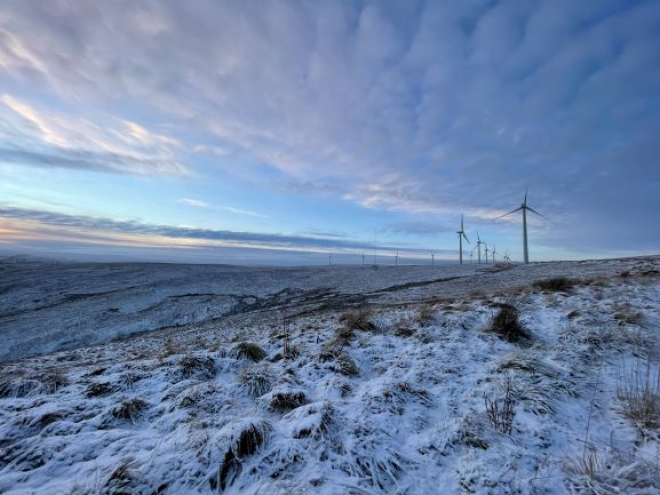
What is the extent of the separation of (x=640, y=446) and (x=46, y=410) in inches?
306

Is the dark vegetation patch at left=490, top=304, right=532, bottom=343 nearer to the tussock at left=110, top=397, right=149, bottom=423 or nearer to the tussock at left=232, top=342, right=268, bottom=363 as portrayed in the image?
the tussock at left=232, top=342, right=268, bottom=363

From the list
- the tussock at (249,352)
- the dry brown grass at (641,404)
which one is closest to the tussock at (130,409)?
the tussock at (249,352)

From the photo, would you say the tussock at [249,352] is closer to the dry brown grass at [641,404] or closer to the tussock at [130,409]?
the tussock at [130,409]

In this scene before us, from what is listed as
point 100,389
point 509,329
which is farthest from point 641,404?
point 100,389

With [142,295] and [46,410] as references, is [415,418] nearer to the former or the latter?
[46,410]

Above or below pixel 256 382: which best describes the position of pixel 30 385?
below

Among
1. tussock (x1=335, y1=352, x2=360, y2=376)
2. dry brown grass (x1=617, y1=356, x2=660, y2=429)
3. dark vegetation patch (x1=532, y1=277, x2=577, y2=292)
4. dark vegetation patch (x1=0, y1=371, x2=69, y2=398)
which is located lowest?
dark vegetation patch (x1=0, y1=371, x2=69, y2=398)

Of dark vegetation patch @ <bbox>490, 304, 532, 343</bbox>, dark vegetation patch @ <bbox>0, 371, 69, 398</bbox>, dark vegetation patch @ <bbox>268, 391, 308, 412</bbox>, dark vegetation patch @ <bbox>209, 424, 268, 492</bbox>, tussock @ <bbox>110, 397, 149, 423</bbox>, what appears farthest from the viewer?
dark vegetation patch @ <bbox>490, 304, 532, 343</bbox>

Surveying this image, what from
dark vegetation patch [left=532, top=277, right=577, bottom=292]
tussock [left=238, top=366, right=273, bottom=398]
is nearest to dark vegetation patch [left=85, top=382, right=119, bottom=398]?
tussock [left=238, top=366, right=273, bottom=398]

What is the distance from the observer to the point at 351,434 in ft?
12.6

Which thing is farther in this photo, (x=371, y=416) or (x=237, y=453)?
(x=371, y=416)

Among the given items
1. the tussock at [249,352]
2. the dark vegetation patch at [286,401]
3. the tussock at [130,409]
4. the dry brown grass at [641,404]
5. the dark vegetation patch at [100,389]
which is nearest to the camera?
the dry brown grass at [641,404]

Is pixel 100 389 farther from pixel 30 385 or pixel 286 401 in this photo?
pixel 286 401

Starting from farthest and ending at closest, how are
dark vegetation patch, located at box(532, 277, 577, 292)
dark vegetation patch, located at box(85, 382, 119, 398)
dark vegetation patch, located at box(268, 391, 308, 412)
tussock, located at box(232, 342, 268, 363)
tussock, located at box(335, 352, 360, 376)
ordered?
1. dark vegetation patch, located at box(532, 277, 577, 292)
2. tussock, located at box(232, 342, 268, 363)
3. tussock, located at box(335, 352, 360, 376)
4. dark vegetation patch, located at box(85, 382, 119, 398)
5. dark vegetation patch, located at box(268, 391, 308, 412)
